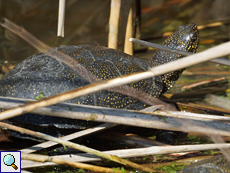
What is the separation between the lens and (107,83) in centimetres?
145

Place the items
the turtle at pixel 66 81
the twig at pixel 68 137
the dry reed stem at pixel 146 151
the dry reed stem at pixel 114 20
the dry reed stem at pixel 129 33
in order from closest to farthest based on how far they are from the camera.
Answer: the dry reed stem at pixel 146 151 → the twig at pixel 68 137 → the turtle at pixel 66 81 → the dry reed stem at pixel 114 20 → the dry reed stem at pixel 129 33

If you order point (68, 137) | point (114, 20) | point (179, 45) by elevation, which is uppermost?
point (114, 20)

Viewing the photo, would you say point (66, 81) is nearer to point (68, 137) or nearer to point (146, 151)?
point (68, 137)

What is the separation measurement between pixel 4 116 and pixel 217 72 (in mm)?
4406

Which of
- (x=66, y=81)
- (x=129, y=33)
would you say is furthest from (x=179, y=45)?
(x=66, y=81)

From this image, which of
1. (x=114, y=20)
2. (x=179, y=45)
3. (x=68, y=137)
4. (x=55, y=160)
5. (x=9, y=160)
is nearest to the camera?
(x=55, y=160)

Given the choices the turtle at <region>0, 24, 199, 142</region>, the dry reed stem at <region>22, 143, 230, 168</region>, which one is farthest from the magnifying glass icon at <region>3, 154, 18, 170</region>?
the dry reed stem at <region>22, 143, 230, 168</region>

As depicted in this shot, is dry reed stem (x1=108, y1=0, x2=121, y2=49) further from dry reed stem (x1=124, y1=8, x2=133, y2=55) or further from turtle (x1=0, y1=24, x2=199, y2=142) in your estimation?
turtle (x1=0, y1=24, x2=199, y2=142)

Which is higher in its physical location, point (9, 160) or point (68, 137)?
point (68, 137)

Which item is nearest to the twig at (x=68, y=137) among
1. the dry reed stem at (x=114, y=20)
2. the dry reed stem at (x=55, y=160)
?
the dry reed stem at (x=55, y=160)

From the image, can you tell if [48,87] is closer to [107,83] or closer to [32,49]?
[107,83]

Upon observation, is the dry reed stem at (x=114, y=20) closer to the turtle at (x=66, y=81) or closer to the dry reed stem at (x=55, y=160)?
the turtle at (x=66, y=81)

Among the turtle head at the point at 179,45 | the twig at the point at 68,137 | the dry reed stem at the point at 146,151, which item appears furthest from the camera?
the turtle head at the point at 179,45

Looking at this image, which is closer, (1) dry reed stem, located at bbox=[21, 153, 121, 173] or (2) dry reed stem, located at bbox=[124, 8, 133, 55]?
(1) dry reed stem, located at bbox=[21, 153, 121, 173]
